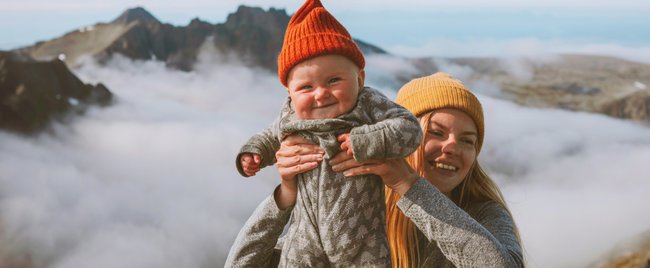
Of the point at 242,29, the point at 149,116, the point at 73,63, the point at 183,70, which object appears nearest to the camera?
the point at 73,63

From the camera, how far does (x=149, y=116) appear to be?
557ft

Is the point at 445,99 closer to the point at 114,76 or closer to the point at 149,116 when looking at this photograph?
the point at 114,76

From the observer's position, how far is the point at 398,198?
3910 millimetres

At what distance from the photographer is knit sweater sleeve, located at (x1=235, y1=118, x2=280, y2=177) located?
3318 millimetres

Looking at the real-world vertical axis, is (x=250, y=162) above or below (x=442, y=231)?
above

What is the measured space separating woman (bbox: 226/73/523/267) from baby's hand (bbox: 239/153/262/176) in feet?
0.43

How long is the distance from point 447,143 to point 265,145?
133 centimetres

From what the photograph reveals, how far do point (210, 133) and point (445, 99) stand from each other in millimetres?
176142

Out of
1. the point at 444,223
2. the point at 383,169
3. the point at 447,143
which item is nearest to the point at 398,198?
the point at 447,143

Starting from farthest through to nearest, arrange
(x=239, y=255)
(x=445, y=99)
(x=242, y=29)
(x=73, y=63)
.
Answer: (x=242, y=29)
(x=73, y=63)
(x=445, y=99)
(x=239, y=255)

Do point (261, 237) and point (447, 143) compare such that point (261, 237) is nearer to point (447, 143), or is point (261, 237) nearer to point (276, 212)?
point (276, 212)

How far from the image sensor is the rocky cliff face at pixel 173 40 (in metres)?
127

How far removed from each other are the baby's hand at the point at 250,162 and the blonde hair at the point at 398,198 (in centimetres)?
105

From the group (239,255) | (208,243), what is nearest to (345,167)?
(239,255)
